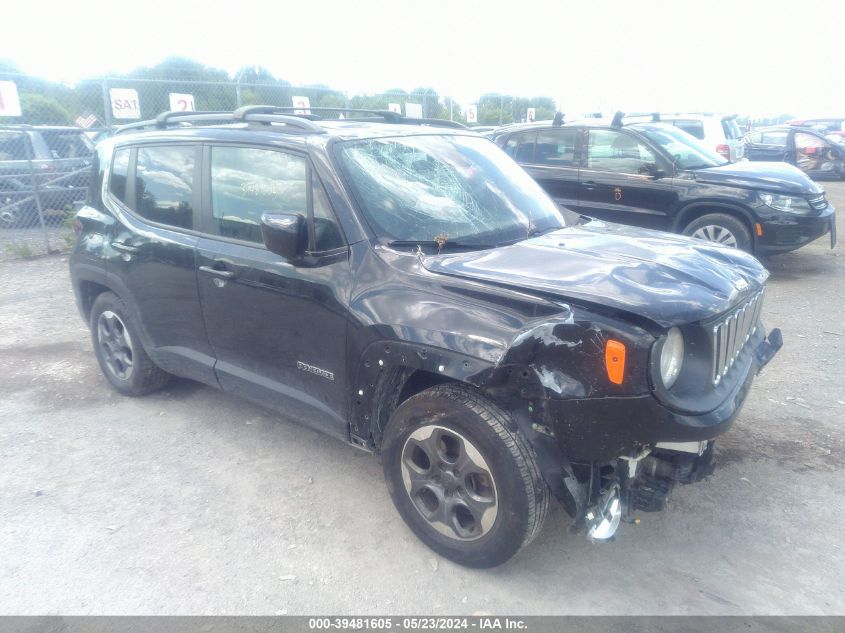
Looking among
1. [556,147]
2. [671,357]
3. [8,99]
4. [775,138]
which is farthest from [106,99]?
[775,138]

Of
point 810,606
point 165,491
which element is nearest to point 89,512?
point 165,491

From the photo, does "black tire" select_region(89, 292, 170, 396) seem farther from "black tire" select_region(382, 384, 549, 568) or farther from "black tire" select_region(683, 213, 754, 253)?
"black tire" select_region(683, 213, 754, 253)

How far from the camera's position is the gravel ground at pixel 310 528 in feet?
9.51

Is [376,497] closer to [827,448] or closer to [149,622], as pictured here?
[149,622]

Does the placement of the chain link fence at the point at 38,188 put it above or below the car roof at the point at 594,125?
below

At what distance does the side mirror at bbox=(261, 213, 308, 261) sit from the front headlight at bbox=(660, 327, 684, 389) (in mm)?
1718

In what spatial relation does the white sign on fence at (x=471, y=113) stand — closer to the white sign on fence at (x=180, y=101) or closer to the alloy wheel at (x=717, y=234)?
the white sign on fence at (x=180, y=101)

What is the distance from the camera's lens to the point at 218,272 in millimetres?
3789

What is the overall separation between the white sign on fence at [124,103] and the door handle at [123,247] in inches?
310

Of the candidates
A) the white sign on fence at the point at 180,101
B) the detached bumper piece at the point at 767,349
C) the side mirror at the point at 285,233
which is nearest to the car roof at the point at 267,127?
the side mirror at the point at 285,233

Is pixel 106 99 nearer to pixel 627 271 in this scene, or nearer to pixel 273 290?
pixel 273 290

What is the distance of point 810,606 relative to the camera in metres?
2.80

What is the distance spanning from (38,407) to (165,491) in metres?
1.76

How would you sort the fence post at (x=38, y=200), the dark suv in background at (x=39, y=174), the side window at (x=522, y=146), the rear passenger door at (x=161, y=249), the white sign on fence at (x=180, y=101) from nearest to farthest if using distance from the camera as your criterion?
the rear passenger door at (x=161, y=249)
the side window at (x=522, y=146)
the fence post at (x=38, y=200)
the dark suv in background at (x=39, y=174)
the white sign on fence at (x=180, y=101)
